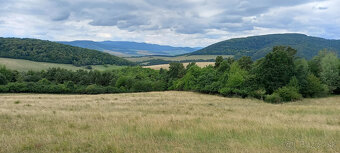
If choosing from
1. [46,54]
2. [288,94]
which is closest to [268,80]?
[288,94]

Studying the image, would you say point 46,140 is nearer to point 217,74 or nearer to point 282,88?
point 282,88

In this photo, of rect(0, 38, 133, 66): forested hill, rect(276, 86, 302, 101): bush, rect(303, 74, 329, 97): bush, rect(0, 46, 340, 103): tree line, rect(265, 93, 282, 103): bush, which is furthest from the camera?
rect(0, 38, 133, 66): forested hill

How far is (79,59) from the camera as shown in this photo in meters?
161

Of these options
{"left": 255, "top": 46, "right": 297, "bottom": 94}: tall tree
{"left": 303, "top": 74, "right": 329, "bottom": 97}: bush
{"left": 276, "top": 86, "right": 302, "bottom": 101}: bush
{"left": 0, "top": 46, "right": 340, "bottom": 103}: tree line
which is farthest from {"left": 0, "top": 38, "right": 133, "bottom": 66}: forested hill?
{"left": 303, "top": 74, "right": 329, "bottom": 97}: bush

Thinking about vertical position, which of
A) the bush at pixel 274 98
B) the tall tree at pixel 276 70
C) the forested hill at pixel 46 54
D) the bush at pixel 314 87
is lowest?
the bush at pixel 274 98

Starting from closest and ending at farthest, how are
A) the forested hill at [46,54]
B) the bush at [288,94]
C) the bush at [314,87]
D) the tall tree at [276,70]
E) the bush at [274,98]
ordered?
the bush at [274,98] → the bush at [288,94] → the tall tree at [276,70] → the bush at [314,87] → the forested hill at [46,54]

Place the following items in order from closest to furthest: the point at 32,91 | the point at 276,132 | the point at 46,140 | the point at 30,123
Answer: the point at 46,140 < the point at 276,132 < the point at 30,123 < the point at 32,91

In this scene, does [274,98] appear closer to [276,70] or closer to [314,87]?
[276,70]

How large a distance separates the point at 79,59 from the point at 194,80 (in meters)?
117

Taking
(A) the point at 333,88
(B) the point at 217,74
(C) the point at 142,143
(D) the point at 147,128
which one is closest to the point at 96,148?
(C) the point at 142,143

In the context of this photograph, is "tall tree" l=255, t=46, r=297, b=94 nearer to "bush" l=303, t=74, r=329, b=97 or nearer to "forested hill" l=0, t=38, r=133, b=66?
"bush" l=303, t=74, r=329, b=97

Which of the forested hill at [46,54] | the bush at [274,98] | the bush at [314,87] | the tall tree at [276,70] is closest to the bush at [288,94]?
the bush at [274,98]

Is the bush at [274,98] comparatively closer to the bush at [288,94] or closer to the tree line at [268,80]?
the tree line at [268,80]

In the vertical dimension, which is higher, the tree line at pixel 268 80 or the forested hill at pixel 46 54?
the forested hill at pixel 46 54
